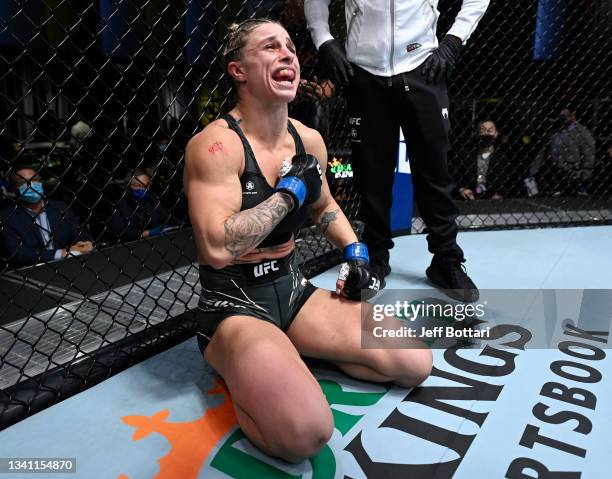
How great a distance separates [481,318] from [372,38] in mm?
1072

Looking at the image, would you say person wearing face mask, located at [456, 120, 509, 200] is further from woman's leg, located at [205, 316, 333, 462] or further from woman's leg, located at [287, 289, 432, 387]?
woman's leg, located at [205, 316, 333, 462]

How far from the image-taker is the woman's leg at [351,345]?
1258mm

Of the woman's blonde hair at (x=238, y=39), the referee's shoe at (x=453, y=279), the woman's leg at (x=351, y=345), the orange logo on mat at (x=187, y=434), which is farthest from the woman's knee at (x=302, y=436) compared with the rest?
the referee's shoe at (x=453, y=279)

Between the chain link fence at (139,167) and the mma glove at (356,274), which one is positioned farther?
A: the chain link fence at (139,167)

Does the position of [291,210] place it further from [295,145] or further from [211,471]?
[211,471]

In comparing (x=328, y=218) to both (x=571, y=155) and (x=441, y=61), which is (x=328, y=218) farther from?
(x=571, y=155)

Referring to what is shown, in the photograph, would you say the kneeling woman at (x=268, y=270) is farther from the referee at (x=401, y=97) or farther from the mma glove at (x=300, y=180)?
the referee at (x=401, y=97)

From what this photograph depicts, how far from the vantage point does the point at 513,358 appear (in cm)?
144

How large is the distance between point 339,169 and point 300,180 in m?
1.40

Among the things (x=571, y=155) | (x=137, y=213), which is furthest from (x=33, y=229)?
(x=571, y=155)

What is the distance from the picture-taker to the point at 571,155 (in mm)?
4832

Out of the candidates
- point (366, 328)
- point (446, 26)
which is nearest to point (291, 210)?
point (366, 328)

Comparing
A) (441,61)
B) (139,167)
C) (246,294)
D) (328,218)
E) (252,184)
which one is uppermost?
(441,61)

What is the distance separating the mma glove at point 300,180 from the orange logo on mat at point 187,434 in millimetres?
538
